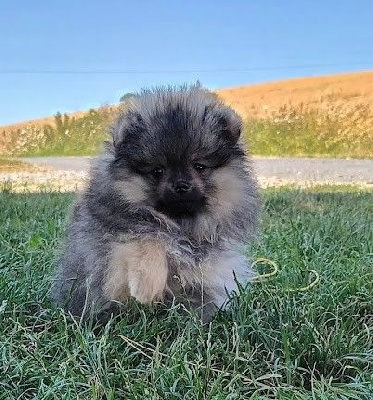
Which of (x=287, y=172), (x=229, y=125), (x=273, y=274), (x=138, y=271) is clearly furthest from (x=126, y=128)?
(x=287, y=172)

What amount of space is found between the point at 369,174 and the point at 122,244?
8.52m

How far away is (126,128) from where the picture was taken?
103 inches

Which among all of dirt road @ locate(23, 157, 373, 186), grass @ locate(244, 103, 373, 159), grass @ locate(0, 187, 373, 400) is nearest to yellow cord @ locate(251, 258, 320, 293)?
grass @ locate(0, 187, 373, 400)

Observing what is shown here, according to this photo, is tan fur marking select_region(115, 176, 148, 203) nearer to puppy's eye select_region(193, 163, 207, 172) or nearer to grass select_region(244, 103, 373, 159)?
puppy's eye select_region(193, 163, 207, 172)

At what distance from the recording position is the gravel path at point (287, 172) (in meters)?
8.79

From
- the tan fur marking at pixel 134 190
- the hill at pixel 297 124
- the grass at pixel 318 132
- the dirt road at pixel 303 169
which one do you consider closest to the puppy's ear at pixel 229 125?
the tan fur marking at pixel 134 190

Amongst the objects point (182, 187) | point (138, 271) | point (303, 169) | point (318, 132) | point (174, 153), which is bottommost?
point (303, 169)

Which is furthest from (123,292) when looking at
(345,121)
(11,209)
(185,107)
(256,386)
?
(345,121)

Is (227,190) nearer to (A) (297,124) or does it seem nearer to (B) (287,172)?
(B) (287,172)

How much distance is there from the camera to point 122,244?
2479mm

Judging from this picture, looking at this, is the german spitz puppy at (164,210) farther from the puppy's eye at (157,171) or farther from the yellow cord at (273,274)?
the yellow cord at (273,274)

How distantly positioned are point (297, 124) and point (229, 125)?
10.6m

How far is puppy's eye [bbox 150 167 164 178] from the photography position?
261 cm

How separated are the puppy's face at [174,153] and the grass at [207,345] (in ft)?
1.54
